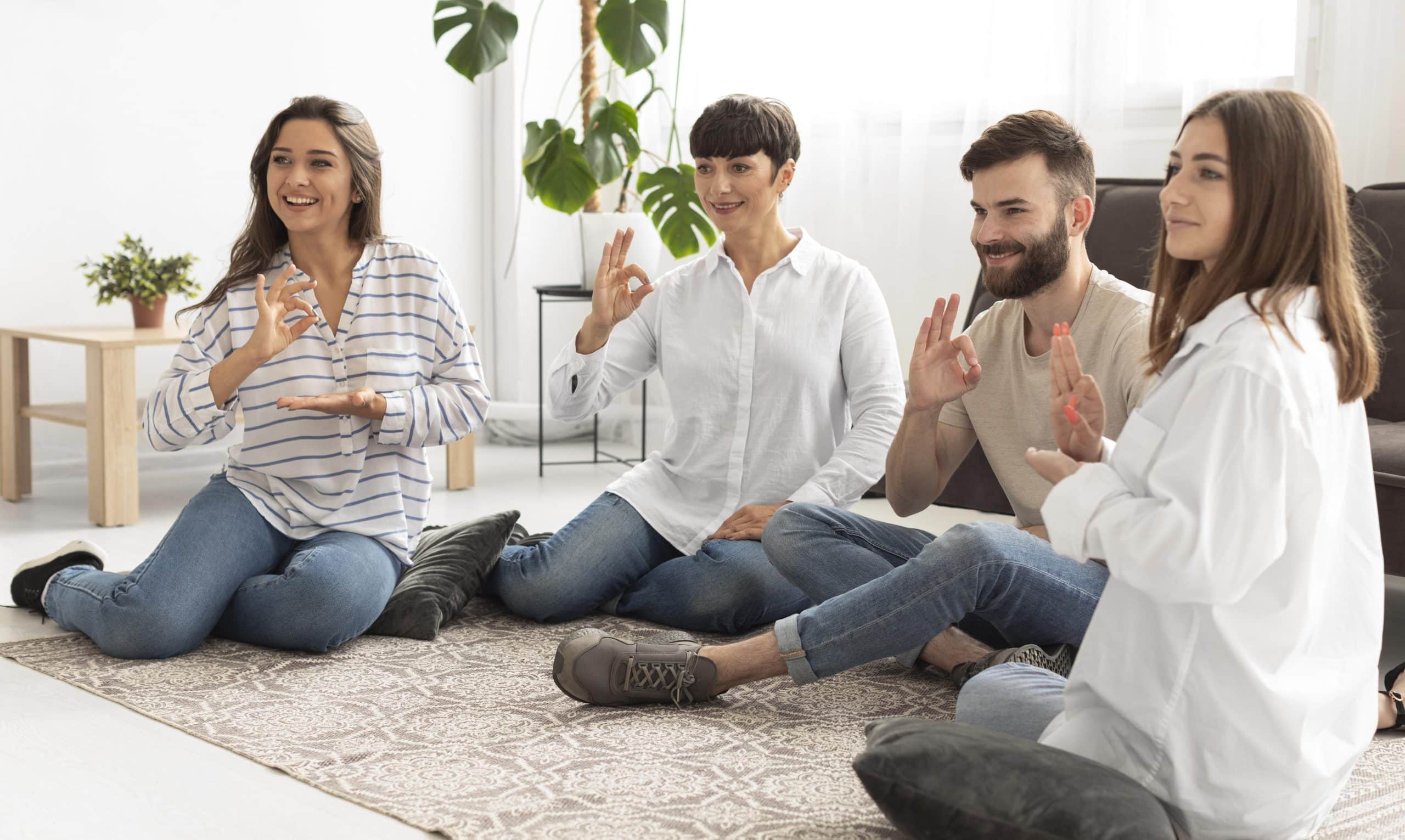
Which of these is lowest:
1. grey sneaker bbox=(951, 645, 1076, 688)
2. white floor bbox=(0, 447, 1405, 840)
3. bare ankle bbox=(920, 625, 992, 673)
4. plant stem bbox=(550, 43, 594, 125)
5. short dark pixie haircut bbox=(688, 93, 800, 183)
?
white floor bbox=(0, 447, 1405, 840)

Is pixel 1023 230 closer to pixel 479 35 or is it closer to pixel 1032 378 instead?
pixel 1032 378

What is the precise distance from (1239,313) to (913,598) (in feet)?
2.05

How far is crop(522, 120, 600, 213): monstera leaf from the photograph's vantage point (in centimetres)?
399

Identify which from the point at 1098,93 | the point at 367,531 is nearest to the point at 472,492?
the point at 367,531

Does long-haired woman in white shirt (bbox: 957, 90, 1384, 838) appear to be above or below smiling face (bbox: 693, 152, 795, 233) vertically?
below

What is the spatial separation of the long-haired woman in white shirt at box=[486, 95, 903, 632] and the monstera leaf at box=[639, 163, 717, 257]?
1471 mm

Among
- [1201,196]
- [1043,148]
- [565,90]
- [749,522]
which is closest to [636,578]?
[749,522]

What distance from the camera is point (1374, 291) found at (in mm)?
2715

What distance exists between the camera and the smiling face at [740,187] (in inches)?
91.7

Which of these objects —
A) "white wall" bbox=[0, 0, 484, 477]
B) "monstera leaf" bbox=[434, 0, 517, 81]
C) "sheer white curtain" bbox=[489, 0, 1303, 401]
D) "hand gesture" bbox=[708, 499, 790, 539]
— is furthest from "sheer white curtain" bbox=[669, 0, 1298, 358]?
"hand gesture" bbox=[708, 499, 790, 539]

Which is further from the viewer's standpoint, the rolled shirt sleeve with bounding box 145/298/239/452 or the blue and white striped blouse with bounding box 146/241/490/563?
the blue and white striped blouse with bounding box 146/241/490/563

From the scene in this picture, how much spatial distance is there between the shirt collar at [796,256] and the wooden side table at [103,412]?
147 centimetres

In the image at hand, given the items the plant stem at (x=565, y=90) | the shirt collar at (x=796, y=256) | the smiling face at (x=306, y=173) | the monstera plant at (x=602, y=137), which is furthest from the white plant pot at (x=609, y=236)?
the smiling face at (x=306, y=173)

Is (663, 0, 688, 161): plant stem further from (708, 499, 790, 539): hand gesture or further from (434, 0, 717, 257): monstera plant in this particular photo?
(708, 499, 790, 539): hand gesture
